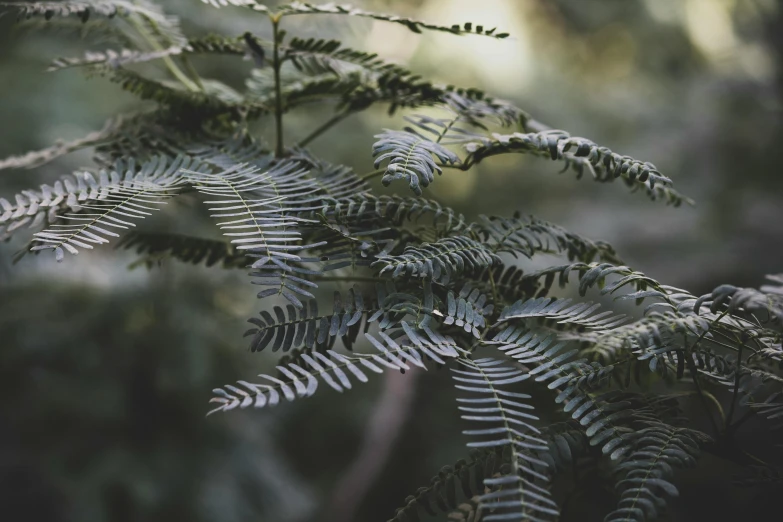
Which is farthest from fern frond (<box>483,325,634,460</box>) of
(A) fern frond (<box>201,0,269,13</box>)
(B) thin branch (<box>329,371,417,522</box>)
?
(B) thin branch (<box>329,371,417,522</box>)

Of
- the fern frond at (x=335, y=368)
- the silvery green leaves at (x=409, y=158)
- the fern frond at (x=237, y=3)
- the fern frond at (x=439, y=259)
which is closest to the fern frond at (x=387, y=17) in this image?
the fern frond at (x=237, y=3)

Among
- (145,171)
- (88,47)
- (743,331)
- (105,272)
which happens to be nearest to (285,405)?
(105,272)

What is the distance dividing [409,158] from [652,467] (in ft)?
1.09

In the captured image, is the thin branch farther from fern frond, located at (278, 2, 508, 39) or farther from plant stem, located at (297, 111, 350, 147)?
fern frond, located at (278, 2, 508, 39)

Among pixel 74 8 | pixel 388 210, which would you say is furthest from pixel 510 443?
pixel 74 8

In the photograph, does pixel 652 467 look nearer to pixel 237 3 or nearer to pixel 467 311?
pixel 467 311

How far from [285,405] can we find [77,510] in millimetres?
1021

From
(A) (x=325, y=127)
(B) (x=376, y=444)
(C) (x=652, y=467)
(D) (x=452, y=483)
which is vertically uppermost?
(A) (x=325, y=127)

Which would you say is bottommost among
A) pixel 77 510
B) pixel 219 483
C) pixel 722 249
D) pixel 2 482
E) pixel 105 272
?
pixel 2 482

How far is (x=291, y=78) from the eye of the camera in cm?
93

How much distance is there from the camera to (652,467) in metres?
0.46

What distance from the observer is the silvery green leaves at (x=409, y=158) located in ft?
1.72

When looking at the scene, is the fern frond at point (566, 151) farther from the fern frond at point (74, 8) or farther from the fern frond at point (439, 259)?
the fern frond at point (74, 8)

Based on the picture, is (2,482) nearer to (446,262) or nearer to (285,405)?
(285,405)
